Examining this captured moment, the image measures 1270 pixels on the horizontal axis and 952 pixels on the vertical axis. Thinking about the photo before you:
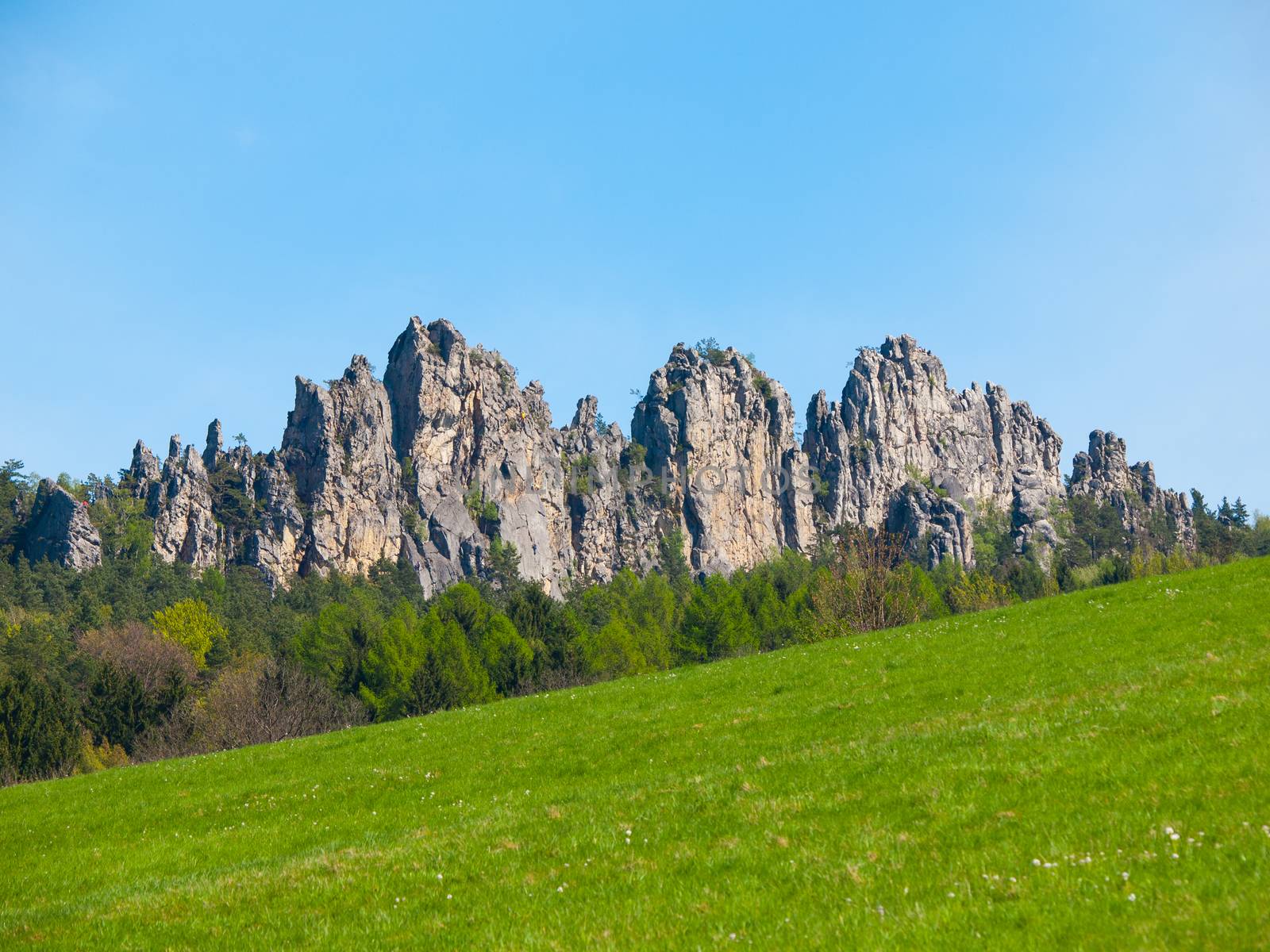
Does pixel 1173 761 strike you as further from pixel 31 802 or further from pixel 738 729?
pixel 31 802

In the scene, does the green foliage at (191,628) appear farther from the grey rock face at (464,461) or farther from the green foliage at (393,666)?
the grey rock face at (464,461)

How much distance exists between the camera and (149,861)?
19.3 m

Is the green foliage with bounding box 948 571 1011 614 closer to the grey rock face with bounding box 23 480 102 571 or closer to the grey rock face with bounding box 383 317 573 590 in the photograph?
the grey rock face with bounding box 383 317 573 590

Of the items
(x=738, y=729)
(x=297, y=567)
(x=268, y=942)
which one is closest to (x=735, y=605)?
(x=738, y=729)

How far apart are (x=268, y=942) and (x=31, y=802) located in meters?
24.4

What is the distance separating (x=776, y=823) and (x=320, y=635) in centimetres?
8874

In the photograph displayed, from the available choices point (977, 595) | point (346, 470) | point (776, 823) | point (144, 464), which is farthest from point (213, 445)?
point (776, 823)

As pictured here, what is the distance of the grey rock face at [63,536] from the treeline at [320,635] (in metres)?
5.26

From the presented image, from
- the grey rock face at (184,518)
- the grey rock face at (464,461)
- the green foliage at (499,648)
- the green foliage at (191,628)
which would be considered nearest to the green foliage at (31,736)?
the green foliage at (191,628)

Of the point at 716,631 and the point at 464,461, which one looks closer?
the point at 716,631

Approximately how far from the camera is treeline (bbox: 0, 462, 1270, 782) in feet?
218

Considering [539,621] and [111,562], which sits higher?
[111,562]

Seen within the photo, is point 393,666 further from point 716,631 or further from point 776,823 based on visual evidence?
point 776,823

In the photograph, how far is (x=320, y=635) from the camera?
94.4 m
